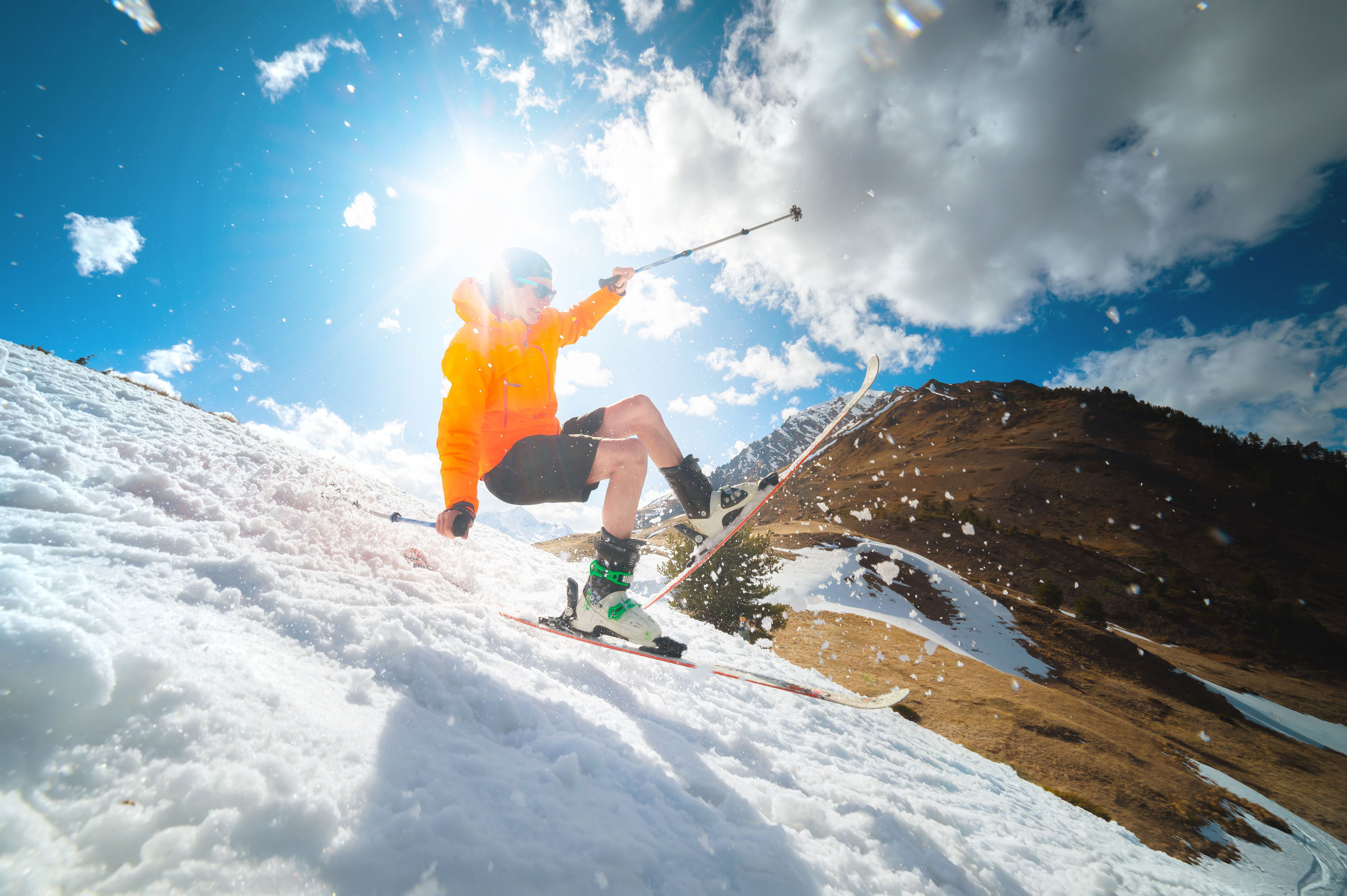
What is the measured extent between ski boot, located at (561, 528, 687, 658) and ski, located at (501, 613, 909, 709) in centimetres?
6

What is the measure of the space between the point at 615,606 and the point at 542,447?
4.48 ft

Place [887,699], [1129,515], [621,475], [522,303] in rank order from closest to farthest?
[621,475] < [522,303] < [887,699] < [1129,515]

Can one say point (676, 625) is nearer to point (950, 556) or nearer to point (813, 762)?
point (813, 762)

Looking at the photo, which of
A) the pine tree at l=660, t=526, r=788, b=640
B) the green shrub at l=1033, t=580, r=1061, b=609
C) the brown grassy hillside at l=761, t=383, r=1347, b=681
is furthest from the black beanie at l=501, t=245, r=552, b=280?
the green shrub at l=1033, t=580, r=1061, b=609

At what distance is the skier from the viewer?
338cm

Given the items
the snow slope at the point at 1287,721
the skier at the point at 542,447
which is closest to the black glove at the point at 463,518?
the skier at the point at 542,447

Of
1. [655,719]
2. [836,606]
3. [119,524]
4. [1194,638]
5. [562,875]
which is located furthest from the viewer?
[1194,638]

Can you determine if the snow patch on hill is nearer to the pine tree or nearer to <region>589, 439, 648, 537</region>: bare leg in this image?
the pine tree

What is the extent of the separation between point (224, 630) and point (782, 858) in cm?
240

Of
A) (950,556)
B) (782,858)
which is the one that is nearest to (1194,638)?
(950,556)

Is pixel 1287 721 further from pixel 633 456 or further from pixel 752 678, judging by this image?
pixel 633 456

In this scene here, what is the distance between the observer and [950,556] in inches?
1754

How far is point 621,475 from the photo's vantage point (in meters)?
3.61

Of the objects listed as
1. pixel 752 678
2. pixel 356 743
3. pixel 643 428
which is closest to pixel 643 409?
pixel 643 428
